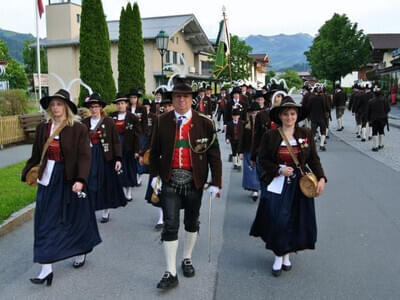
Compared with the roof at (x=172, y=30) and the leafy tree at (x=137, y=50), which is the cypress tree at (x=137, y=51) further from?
the roof at (x=172, y=30)

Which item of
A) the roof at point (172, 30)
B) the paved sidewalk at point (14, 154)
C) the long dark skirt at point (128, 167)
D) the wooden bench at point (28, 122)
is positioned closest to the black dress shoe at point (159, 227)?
the long dark skirt at point (128, 167)

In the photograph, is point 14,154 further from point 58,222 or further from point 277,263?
point 277,263

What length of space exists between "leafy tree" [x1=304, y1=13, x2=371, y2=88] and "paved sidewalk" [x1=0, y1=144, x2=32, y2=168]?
36294 mm

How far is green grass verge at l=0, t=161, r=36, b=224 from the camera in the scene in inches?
261

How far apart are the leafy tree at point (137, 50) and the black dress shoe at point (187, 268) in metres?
21.7

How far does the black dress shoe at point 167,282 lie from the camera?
14.0 feet

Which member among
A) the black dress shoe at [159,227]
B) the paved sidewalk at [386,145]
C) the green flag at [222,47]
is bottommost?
the black dress shoe at [159,227]

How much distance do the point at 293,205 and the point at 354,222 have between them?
2.33 meters

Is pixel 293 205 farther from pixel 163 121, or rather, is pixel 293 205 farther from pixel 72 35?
pixel 72 35

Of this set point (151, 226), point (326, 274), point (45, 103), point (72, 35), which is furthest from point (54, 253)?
point (72, 35)

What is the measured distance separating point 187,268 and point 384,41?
2025 inches

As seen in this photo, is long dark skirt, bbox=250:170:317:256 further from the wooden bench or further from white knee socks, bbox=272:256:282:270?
the wooden bench

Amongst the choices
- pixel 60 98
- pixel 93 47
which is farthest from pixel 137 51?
pixel 60 98

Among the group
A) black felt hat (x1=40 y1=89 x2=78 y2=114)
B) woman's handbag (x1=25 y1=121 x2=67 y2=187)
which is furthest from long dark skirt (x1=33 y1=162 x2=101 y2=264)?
black felt hat (x1=40 y1=89 x2=78 y2=114)
